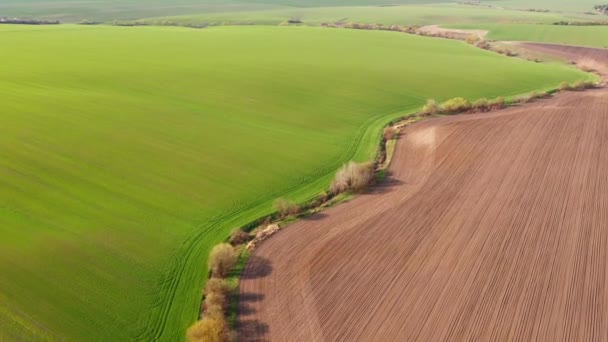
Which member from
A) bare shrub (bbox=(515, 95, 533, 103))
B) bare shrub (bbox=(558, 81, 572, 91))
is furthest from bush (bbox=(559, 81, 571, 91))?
bare shrub (bbox=(515, 95, 533, 103))

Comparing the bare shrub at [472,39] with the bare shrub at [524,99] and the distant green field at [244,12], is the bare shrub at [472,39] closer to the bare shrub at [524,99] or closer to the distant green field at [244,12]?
the distant green field at [244,12]

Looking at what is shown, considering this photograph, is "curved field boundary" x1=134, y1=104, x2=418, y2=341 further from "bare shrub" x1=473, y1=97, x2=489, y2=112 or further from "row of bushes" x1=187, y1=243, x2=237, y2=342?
"bare shrub" x1=473, y1=97, x2=489, y2=112

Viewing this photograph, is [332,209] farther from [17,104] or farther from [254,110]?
[17,104]

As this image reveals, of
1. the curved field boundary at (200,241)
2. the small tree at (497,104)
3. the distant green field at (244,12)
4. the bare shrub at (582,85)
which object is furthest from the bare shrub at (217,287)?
the distant green field at (244,12)

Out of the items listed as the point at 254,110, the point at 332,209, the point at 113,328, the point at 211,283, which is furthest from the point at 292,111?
the point at 113,328

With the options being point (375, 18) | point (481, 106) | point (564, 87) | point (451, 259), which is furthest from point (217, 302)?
point (375, 18)

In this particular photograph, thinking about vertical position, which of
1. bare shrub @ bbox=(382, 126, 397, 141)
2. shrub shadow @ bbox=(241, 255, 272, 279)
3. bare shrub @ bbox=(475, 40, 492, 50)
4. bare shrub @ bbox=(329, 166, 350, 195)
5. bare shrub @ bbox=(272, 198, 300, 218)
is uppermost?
bare shrub @ bbox=(475, 40, 492, 50)

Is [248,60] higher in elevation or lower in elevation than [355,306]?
higher
